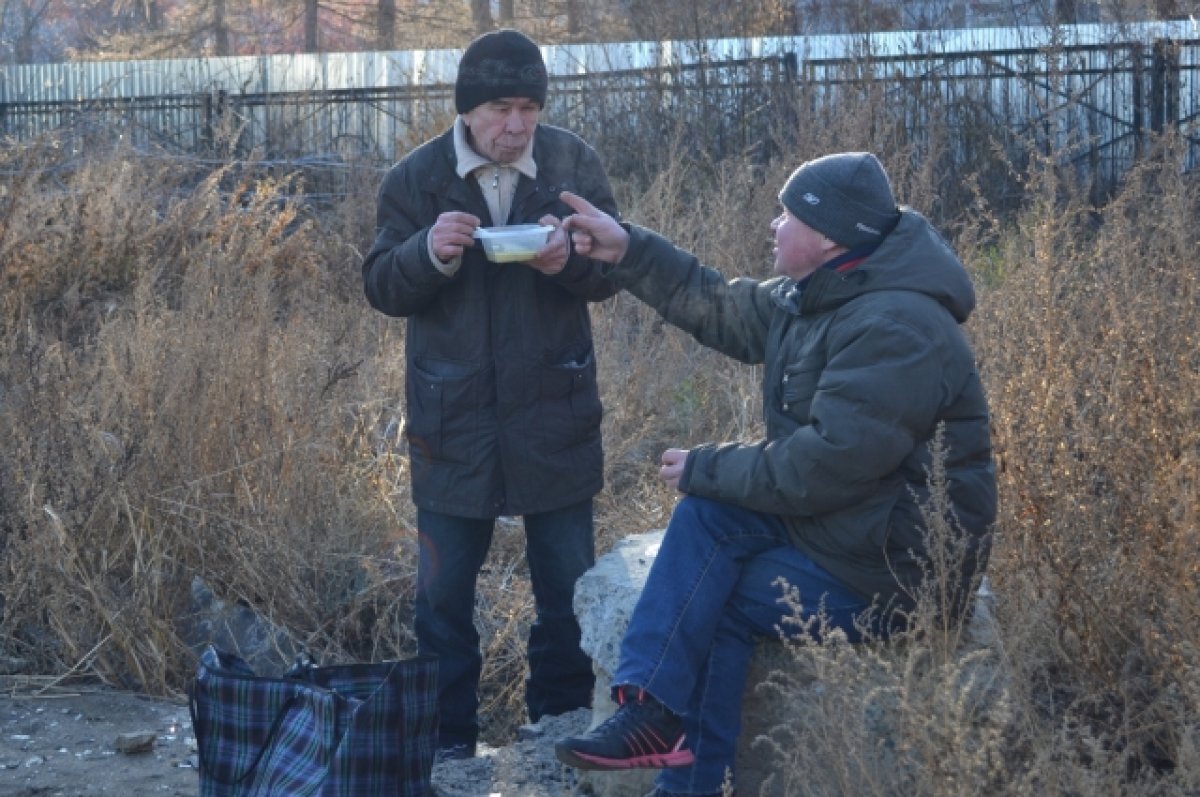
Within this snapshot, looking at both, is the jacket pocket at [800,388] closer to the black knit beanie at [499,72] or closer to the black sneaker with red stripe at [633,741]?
the black sneaker with red stripe at [633,741]

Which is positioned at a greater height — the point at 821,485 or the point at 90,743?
the point at 821,485

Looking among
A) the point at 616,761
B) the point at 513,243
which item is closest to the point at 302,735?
the point at 616,761

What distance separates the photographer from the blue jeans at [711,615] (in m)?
3.03

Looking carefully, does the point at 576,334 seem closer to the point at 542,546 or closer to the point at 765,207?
the point at 542,546

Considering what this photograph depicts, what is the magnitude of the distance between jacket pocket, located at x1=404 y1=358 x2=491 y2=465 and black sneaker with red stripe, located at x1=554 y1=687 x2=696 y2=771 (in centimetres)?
91

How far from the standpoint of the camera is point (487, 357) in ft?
12.0

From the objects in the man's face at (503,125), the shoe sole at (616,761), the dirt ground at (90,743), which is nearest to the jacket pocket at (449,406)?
the man's face at (503,125)

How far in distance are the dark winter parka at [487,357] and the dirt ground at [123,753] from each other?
700mm

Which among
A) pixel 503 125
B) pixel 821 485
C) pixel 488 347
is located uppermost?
pixel 503 125

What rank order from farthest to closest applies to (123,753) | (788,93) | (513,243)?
(788,93), (123,753), (513,243)

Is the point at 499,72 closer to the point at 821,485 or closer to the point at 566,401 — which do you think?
the point at 566,401

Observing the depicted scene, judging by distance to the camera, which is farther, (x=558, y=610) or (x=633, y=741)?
(x=558, y=610)

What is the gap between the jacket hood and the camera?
307cm

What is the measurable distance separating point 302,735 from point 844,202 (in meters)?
1.66
